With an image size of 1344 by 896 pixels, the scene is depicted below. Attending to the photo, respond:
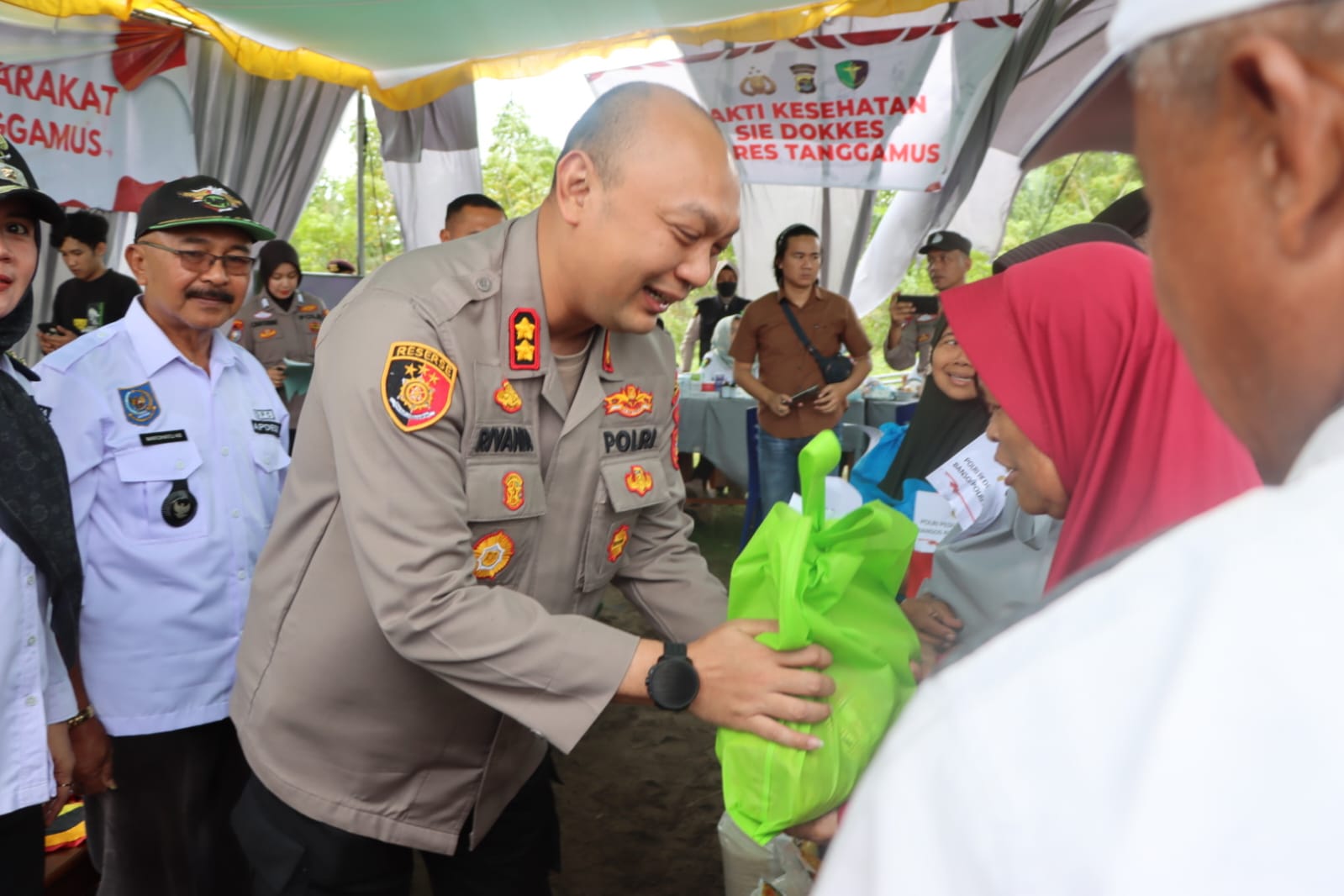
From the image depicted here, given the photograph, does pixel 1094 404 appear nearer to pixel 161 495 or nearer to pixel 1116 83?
pixel 1116 83

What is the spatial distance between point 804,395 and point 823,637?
4.44 m

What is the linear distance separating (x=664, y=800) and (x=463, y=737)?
2.15m

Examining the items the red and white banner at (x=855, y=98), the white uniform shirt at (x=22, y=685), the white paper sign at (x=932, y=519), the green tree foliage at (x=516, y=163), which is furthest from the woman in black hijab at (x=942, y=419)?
the green tree foliage at (x=516, y=163)

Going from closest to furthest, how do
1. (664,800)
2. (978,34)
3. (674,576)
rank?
(674,576) < (664,800) < (978,34)

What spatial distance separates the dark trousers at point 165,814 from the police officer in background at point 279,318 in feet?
9.99

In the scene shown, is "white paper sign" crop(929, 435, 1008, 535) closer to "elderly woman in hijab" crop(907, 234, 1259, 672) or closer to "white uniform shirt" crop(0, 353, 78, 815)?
"elderly woman in hijab" crop(907, 234, 1259, 672)

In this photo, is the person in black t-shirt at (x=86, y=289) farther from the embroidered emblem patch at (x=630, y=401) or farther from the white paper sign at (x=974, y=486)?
the white paper sign at (x=974, y=486)

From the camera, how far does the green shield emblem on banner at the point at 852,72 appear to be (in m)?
5.80

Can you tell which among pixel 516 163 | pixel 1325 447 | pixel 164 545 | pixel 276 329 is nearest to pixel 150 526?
pixel 164 545

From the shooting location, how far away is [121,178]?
620cm

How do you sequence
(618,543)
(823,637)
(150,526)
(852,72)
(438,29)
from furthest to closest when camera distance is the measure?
(438,29) → (852,72) → (150,526) → (618,543) → (823,637)

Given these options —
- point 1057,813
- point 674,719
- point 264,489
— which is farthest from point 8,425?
point 674,719

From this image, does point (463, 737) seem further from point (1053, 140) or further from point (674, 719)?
point (674, 719)

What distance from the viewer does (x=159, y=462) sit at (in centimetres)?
213
